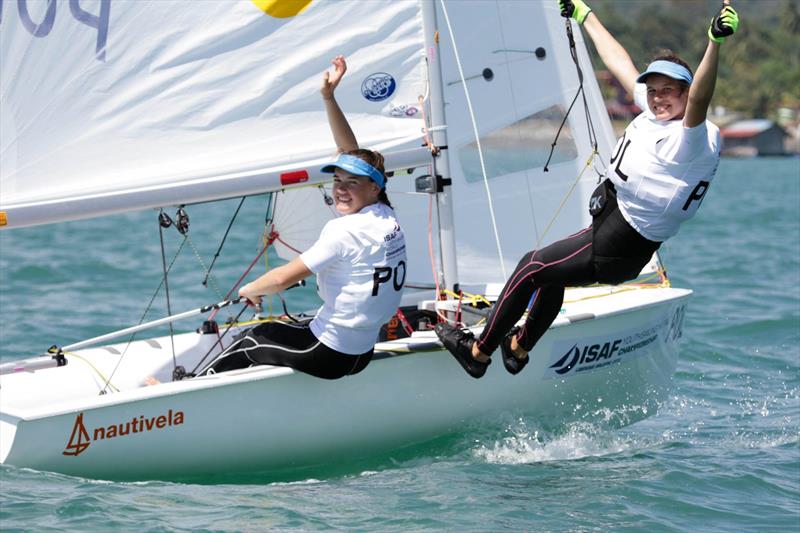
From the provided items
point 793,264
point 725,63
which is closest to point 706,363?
point 793,264

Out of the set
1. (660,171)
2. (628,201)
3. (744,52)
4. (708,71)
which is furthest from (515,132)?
(744,52)

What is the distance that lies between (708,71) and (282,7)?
2074 millimetres

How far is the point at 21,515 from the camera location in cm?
448

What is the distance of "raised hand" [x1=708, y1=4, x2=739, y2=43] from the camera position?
3.95m

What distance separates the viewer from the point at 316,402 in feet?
16.5

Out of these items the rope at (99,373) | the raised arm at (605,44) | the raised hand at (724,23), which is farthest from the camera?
the rope at (99,373)

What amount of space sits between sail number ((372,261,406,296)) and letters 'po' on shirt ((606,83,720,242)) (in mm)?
888

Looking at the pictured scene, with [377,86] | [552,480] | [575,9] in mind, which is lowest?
[552,480]

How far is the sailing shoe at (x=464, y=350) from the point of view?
5.08 m

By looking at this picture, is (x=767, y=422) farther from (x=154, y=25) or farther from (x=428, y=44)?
(x=154, y=25)

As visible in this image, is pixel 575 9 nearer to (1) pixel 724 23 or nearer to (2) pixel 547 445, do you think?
(1) pixel 724 23

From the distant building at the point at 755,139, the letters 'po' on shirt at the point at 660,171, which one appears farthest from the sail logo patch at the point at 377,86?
the distant building at the point at 755,139

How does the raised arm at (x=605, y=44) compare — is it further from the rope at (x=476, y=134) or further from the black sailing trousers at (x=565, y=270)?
the rope at (x=476, y=134)

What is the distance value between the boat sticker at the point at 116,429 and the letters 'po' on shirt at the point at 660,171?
6.38 ft
